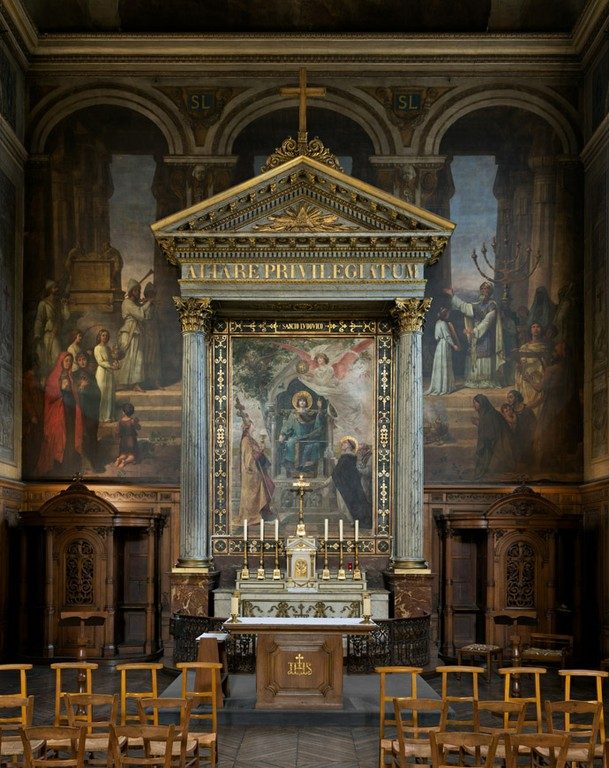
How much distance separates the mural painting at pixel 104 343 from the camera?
60.4 feet

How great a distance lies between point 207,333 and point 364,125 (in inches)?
182

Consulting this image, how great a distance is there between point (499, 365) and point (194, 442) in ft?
17.5

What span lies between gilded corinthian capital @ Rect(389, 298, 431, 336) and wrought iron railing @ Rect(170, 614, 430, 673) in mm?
4382

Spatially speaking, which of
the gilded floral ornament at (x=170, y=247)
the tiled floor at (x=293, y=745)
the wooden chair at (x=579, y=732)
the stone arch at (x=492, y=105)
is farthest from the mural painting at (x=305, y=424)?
the wooden chair at (x=579, y=732)

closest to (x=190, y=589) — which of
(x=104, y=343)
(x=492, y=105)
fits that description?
(x=104, y=343)

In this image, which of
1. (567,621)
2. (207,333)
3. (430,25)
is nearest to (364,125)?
(430,25)

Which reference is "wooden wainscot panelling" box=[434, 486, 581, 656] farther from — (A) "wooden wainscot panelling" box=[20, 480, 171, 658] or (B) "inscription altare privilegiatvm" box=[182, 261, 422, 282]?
(A) "wooden wainscot panelling" box=[20, 480, 171, 658]

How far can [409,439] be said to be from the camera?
16.7 meters

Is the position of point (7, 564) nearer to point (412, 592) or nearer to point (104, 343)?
point (104, 343)

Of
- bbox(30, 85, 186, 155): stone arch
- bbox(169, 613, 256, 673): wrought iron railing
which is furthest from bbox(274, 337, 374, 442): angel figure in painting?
bbox(30, 85, 186, 155): stone arch

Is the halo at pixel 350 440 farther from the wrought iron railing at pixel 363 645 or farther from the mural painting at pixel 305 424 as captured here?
the wrought iron railing at pixel 363 645

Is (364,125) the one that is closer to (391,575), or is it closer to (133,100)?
(133,100)

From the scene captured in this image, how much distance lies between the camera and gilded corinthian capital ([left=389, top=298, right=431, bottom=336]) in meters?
16.7

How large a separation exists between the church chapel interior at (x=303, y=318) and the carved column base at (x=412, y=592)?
29 mm
